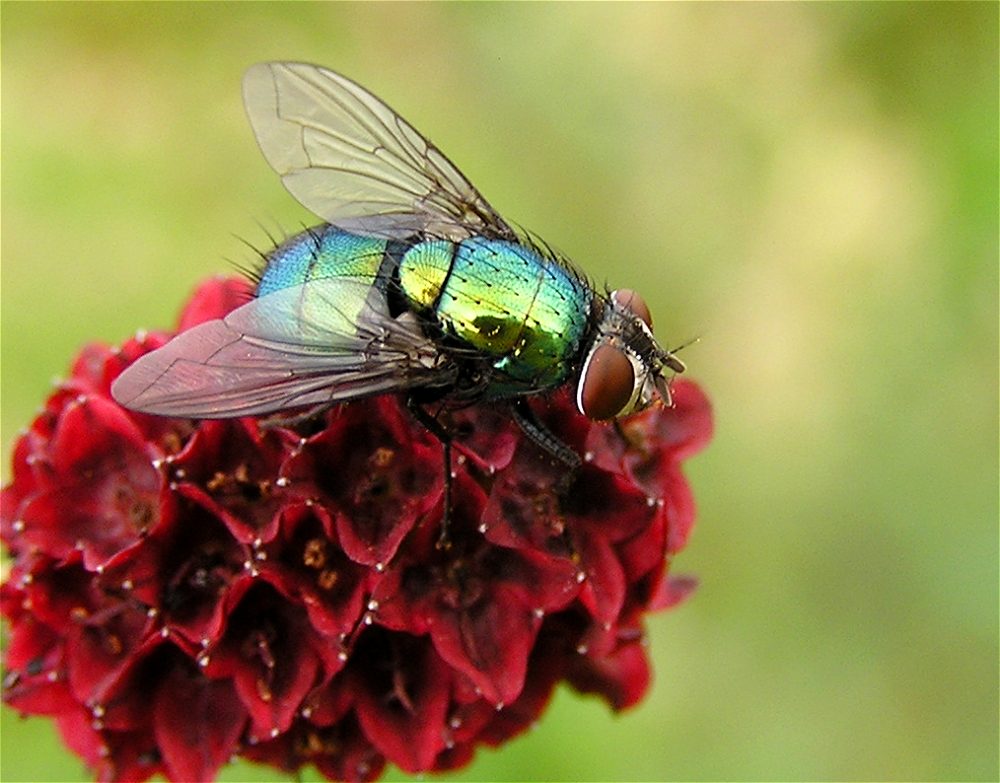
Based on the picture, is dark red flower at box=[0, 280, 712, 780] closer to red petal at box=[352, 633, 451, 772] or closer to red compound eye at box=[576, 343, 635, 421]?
red petal at box=[352, 633, 451, 772]

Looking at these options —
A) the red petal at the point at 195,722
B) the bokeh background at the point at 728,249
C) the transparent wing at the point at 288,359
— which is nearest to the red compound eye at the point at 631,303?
the transparent wing at the point at 288,359

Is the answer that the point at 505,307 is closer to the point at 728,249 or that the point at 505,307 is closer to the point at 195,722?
the point at 195,722

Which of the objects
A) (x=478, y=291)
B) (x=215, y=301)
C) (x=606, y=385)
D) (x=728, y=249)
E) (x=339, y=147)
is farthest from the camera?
(x=728, y=249)

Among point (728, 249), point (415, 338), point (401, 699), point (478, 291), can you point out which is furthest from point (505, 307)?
point (728, 249)

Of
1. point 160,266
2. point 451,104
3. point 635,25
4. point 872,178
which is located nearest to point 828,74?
point 872,178

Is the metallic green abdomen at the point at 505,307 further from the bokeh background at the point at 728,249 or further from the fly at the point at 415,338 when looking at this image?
the bokeh background at the point at 728,249

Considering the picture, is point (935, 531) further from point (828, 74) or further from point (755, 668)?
point (828, 74)
